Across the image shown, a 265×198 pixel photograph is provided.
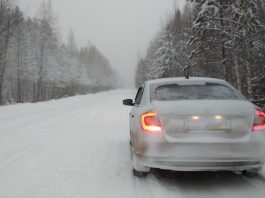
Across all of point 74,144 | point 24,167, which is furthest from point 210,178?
point 74,144

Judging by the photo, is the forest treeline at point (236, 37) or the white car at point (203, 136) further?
the forest treeline at point (236, 37)

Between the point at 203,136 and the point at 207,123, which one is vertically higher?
the point at 207,123

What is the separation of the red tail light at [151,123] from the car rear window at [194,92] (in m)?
0.56

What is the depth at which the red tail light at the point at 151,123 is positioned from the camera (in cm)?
426

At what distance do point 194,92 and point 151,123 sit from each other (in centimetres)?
109

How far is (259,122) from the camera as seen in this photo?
14.0 feet

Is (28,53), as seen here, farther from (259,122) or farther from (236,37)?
(259,122)

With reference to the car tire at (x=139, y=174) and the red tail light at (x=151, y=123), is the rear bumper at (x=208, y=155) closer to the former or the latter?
the red tail light at (x=151, y=123)

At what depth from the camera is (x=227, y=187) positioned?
4387 millimetres

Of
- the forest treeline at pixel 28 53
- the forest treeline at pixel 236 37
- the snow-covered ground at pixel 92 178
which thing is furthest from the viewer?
the forest treeline at pixel 28 53

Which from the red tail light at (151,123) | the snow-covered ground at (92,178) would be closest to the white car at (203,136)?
the red tail light at (151,123)

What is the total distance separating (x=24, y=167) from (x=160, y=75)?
40.0 meters

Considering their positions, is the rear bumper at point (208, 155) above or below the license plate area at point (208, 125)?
below

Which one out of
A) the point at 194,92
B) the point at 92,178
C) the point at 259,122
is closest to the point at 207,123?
the point at 259,122
